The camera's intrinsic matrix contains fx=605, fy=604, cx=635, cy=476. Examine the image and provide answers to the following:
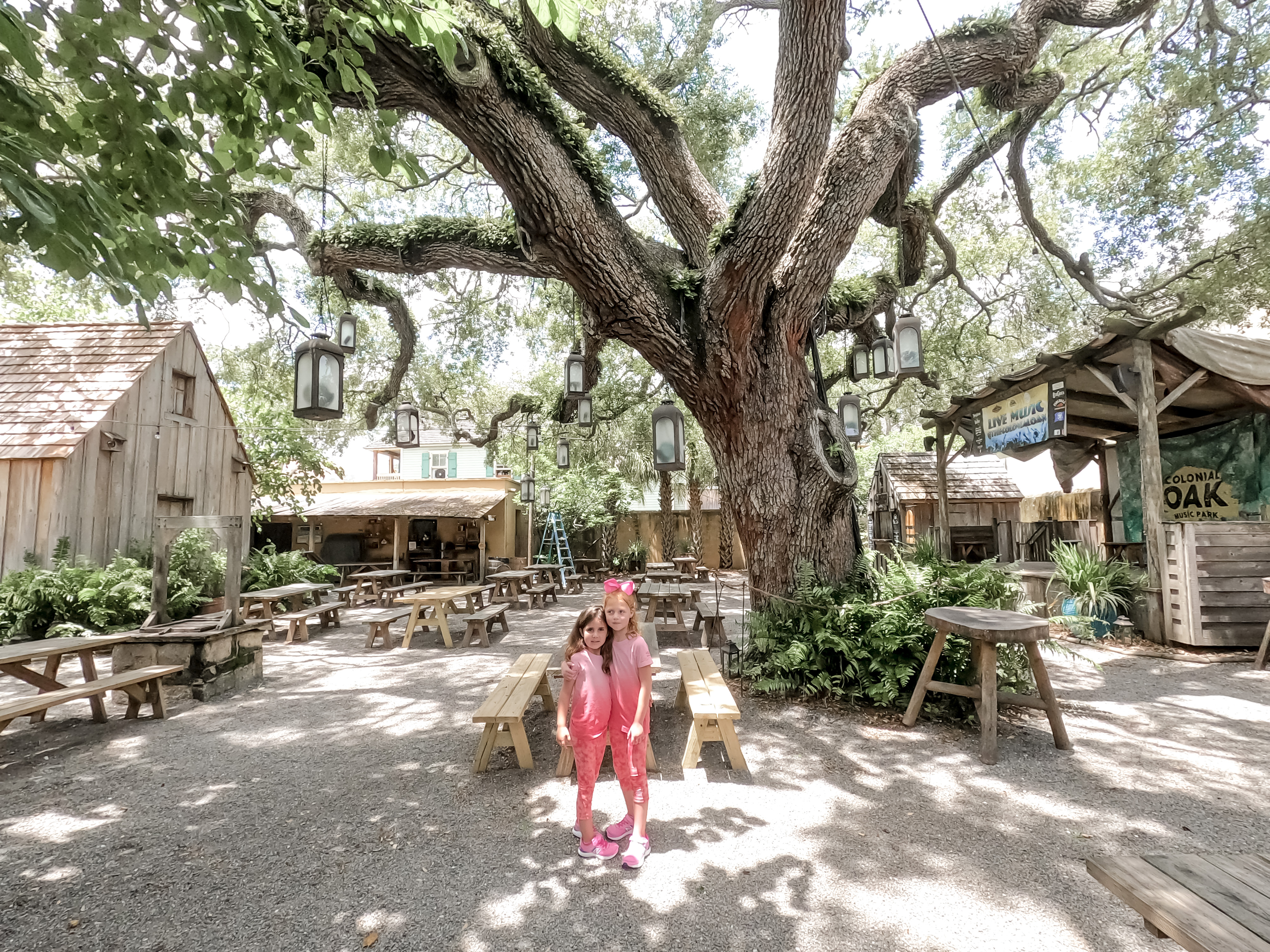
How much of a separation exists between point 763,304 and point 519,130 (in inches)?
103

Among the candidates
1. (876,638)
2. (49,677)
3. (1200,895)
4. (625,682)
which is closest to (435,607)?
(49,677)

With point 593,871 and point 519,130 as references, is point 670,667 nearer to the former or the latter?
point 593,871

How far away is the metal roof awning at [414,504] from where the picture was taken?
1752 centimetres

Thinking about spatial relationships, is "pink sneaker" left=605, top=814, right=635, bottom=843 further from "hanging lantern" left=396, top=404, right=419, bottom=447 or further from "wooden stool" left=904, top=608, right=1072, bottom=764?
"hanging lantern" left=396, top=404, right=419, bottom=447

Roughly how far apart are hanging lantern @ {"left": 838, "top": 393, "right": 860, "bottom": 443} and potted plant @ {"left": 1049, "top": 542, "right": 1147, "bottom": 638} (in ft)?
11.0

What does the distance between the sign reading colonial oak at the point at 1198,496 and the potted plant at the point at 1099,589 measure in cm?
297

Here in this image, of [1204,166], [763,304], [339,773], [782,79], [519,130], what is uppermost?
[1204,166]

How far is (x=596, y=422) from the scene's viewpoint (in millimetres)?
16531

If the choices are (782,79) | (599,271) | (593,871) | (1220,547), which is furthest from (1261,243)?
(593,871)

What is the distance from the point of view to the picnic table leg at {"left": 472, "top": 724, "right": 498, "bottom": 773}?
426cm

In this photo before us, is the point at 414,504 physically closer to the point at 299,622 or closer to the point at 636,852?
the point at 299,622

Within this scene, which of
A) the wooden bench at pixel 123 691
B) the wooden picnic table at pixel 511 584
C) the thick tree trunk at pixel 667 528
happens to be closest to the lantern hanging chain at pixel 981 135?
the wooden bench at pixel 123 691

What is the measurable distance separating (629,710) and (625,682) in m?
0.15

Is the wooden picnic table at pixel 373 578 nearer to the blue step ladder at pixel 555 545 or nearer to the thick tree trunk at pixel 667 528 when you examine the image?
the blue step ladder at pixel 555 545
